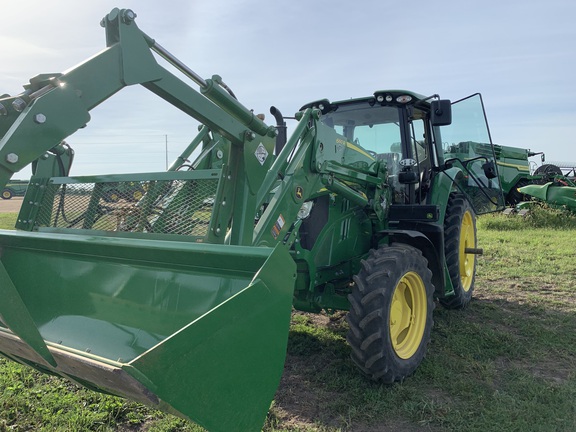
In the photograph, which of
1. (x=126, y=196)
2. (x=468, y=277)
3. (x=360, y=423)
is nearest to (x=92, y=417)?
(x=126, y=196)

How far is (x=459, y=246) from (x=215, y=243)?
3.30m

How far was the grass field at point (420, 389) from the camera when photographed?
3.05 meters

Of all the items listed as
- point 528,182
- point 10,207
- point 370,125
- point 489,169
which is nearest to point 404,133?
point 370,125

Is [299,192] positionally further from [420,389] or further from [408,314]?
[420,389]

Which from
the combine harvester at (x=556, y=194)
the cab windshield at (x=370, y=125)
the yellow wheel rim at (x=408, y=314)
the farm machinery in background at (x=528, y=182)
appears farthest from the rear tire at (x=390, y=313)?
the combine harvester at (x=556, y=194)

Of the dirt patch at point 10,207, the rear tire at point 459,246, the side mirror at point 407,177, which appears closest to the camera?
the side mirror at point 407,177

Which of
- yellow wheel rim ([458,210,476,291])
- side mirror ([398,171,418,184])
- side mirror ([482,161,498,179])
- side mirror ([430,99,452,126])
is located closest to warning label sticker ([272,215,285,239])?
side mirror ([398,171,418,184])

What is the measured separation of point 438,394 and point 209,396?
212cm

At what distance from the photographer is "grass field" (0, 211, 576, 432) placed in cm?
305

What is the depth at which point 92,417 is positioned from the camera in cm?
305

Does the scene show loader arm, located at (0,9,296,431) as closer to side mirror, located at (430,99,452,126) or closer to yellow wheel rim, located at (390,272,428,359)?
yellow wheel rim, located at (390,272,428,359)

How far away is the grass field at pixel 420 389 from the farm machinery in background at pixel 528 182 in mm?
8582

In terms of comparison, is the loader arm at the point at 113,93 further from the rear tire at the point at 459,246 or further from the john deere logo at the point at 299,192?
the rear tire at the point at 459,246

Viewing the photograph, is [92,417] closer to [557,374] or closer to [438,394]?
[438,394]
